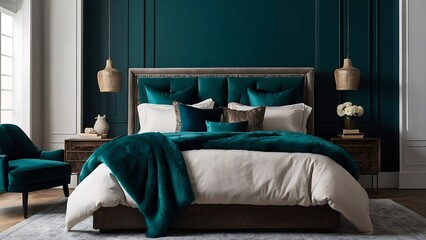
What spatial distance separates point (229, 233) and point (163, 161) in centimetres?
73

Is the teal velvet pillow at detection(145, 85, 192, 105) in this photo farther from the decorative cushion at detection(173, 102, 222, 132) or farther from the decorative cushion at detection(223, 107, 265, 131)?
the decorative cushion at detection(223, 107, 265, 131)

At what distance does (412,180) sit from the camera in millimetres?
6199

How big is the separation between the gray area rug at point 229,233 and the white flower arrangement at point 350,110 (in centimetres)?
157

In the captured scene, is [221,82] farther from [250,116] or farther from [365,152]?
[365,152]

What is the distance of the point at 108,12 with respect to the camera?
250 inches

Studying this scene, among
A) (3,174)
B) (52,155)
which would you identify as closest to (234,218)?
(3,174)

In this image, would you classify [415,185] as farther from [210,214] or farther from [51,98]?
[51,98]

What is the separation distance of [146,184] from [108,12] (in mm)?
3250

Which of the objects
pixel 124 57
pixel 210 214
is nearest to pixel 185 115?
pixel 124 57

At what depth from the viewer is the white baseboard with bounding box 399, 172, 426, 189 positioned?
20.3ft

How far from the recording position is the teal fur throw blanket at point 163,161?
12.1 feet

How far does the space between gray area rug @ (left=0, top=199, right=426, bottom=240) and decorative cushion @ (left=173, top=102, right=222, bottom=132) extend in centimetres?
154

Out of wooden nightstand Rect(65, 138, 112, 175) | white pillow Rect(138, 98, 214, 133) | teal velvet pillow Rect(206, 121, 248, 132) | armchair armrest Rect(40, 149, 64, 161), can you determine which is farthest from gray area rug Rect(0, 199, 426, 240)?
white pillow Rect(138, 98, 214, 133)

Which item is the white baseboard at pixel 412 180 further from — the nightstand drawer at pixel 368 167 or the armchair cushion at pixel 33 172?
the armchair cushion at pixel 33 172
